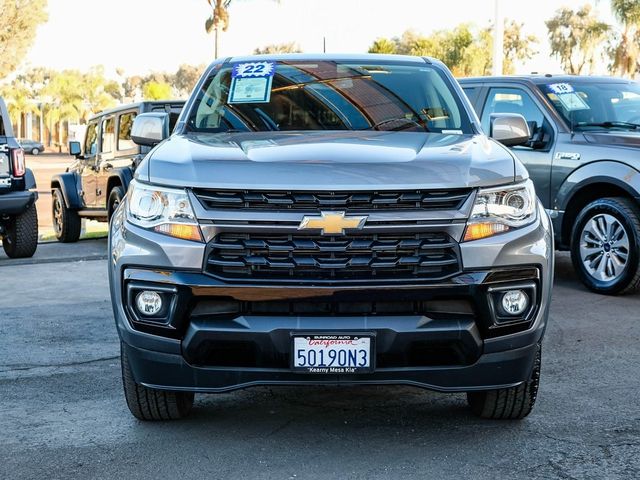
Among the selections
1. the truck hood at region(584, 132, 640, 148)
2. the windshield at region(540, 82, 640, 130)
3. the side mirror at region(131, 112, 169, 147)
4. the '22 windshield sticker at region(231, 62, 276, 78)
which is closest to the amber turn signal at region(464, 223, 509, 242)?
the '22 windshield sticker at region(231, 62, 276, 78)

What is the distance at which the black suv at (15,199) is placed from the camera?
36.1ft

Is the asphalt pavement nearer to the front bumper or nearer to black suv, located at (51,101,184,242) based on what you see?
the front bumper

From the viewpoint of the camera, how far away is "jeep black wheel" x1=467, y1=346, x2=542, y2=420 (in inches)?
181

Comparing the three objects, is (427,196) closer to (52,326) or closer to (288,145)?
(288,145)

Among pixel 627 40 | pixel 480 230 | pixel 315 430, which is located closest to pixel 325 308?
pixel 480 230

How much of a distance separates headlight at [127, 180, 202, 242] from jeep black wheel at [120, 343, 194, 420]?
0.68m

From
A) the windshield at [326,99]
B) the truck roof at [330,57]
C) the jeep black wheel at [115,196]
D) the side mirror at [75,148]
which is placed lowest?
the jeep black wheel at [115,196]

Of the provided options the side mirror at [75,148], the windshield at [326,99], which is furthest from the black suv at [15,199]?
the windshield at [326,99]

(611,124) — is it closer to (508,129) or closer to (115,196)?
(508,129)

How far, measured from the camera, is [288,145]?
4.64 m

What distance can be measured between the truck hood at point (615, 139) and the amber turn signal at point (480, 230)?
4.66 m

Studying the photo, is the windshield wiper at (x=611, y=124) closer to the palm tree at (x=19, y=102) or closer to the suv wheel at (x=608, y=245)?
the suv wheel at (x=608, y=245)

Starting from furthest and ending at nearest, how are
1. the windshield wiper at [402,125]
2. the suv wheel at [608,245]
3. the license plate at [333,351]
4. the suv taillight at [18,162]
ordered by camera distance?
1. the suv taillight at [18,162]
2. the suv wheel at [608,245]
3. the windshield wiper at [402,125]
4. the license plate at [333,351]

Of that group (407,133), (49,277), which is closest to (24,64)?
(49,277)
